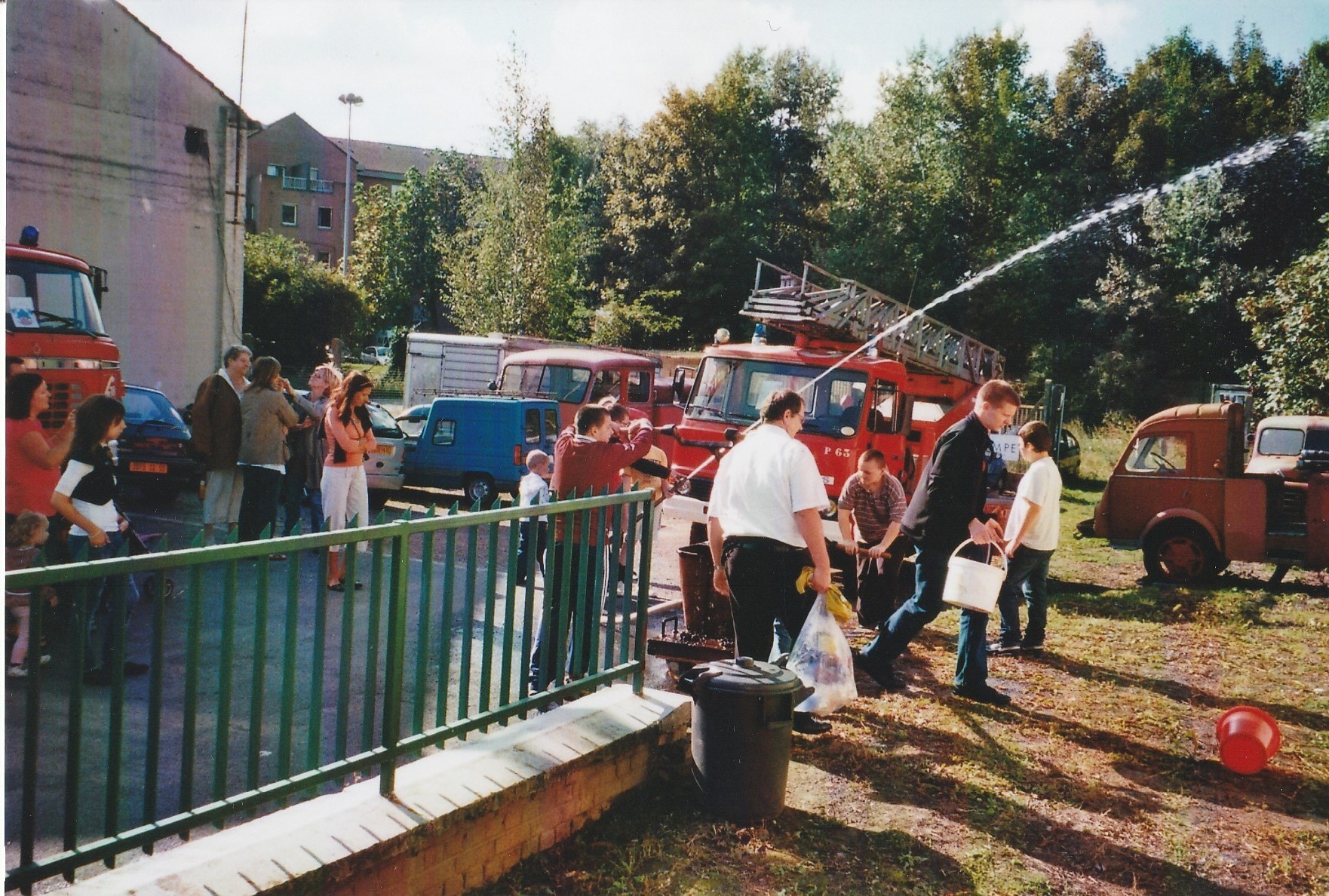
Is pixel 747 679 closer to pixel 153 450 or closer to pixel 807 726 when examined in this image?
A: pixel 807 726

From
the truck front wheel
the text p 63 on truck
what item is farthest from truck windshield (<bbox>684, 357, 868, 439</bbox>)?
the truck front wheel

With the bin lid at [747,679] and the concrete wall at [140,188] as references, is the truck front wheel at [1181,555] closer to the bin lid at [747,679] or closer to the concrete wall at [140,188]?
the bin lid at [747,679]

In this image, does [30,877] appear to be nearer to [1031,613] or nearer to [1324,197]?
[1031,613]

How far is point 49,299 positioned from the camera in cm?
991

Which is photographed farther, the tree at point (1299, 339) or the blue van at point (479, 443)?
the tree at point (1299, 339)

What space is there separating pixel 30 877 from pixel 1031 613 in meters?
7.04

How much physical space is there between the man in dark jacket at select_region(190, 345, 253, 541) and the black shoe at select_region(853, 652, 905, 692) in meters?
4.97

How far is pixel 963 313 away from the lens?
120 ft

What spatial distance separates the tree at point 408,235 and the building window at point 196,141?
32.3m

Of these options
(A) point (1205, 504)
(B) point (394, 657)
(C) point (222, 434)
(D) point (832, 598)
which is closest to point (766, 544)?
(D) point (832, 598)

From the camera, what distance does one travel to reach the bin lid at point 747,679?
4531 mm

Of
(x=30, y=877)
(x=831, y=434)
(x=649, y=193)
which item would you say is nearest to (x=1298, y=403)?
(x=831, y=434)

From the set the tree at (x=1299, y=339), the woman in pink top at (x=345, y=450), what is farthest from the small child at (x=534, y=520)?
the tree at (x=1299, y=339)

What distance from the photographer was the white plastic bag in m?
5.41
